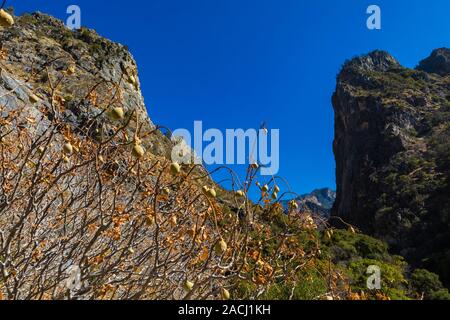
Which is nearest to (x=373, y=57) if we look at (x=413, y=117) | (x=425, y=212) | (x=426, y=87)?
(x=426, y=87)

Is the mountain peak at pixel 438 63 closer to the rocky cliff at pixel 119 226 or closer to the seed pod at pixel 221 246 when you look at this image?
the rocky cliff at pixel 119 226

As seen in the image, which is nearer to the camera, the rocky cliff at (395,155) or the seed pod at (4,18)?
the seed pod at (4,18)

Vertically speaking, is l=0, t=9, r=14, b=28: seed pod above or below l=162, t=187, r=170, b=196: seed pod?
above

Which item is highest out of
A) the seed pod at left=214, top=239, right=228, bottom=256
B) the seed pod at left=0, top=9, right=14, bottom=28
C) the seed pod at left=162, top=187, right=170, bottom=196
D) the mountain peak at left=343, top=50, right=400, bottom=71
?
the mountain peak at left=343, top=50, right=400, bottom=71

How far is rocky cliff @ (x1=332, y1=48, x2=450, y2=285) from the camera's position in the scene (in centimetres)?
3478

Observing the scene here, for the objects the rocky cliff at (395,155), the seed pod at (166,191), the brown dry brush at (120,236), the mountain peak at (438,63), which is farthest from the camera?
the mountain peak at (438,63)

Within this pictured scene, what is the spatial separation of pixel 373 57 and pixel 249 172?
8044 cm

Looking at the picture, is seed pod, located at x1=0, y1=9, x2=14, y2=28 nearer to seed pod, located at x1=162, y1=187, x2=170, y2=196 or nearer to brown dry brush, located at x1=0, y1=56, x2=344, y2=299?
brown dry brush, located at x1=0, y1=56, x2=344, y2=299

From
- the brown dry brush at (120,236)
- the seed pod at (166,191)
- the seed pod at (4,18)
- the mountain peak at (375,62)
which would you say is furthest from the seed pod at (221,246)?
the mountain peak at (375,62)

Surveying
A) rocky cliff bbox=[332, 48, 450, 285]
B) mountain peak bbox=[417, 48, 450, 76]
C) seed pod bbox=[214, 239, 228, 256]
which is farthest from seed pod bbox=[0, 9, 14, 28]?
mountain peak bbox=[417, 48, 450, 76]

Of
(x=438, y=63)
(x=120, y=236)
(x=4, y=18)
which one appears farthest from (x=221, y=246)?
(x=438, y=63)

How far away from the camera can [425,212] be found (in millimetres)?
36156

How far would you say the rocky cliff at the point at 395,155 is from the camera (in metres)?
34.8
